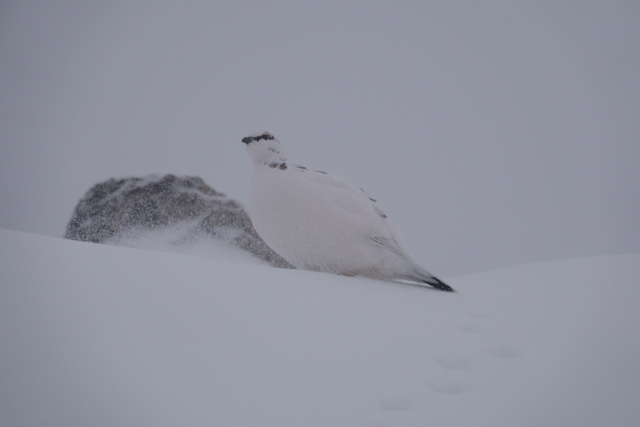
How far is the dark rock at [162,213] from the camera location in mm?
6527

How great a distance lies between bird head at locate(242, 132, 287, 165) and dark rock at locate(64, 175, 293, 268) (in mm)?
3380

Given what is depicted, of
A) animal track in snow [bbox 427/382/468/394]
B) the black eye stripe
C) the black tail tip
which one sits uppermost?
the black eye stripe

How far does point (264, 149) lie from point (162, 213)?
3.99 m

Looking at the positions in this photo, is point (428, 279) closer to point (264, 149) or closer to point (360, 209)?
point (360, 209)

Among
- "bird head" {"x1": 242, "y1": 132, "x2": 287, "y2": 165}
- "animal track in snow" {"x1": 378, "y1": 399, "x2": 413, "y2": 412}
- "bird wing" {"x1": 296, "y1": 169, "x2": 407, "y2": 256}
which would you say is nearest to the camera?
"animal track in snow" {"x1": 378, "y1": 399, "x2": 413, "y2": 412}

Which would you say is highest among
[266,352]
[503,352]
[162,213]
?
[162,213]

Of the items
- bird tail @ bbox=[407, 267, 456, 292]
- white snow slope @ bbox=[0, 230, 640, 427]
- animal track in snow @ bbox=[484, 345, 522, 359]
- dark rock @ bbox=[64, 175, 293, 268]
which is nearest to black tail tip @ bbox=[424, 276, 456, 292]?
bird tail @ bbox=[407, 267, 456, 292]

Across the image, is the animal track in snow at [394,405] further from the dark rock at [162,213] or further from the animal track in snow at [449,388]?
the dark rock at [162,213]

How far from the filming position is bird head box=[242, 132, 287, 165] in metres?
3.16

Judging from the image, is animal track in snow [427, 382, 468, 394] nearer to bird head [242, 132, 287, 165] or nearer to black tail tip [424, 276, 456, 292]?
black tail tip [424, 276, 456, 292]

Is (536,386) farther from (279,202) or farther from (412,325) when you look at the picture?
(279,202)

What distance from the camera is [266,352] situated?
1659mm

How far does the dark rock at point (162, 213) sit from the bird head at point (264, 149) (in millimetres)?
3380

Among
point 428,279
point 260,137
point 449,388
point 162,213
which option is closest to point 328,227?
point 428,279
